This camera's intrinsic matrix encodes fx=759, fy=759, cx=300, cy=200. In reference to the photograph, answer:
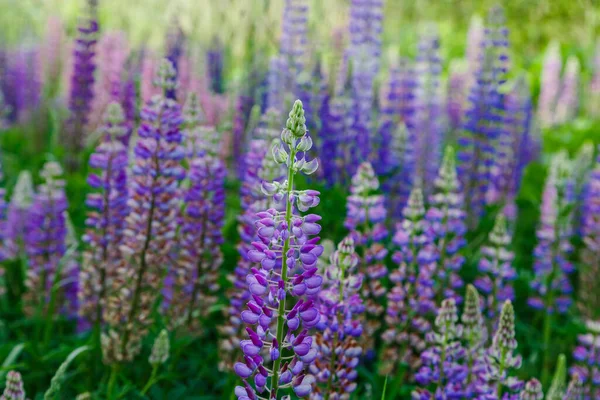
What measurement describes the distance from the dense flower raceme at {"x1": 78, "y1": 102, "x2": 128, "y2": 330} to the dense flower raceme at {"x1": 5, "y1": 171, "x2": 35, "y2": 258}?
0.96 m

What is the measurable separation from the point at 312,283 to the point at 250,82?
409cm

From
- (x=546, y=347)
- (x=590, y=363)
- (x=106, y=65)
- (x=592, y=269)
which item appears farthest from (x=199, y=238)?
(x=106, y=65)

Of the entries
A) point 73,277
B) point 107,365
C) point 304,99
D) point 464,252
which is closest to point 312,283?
point 107,365

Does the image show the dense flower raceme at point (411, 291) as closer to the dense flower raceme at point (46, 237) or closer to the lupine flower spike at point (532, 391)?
the lupine flower spike at point (532, 391)

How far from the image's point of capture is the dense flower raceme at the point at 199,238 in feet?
11.7

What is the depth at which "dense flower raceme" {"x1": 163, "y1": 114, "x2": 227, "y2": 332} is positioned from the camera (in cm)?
357

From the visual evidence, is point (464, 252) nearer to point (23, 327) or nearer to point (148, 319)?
point (148, 319)

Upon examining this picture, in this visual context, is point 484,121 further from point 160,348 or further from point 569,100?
point 569,100

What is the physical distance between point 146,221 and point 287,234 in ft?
4.81

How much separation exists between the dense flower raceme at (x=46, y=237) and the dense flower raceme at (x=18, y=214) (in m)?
0.41

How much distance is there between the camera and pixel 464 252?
4840 mm

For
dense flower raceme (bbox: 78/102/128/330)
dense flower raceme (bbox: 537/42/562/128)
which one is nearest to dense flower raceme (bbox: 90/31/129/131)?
dense flower raceme (bbox: 78/102/128/330)

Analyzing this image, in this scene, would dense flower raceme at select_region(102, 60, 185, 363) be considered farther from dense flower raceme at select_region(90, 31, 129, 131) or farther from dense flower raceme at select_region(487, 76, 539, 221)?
dense flower raceme at select_region(487, 76, 539, 221)

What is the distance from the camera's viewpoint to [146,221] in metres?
3.25
